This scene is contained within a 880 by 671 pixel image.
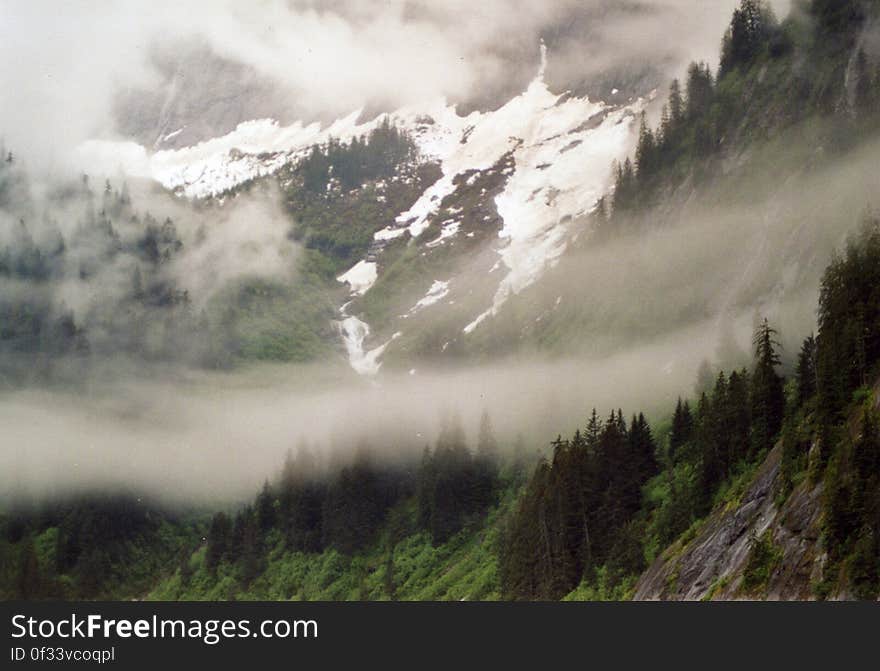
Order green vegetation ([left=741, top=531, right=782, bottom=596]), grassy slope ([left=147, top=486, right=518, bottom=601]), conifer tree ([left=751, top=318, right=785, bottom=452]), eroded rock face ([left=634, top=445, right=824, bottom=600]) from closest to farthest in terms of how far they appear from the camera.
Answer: eroded rock face ([left=634, top=445, right=824, bottom=600]) → green vegetation ([left=741, top=531, right=782, bottom=596]) → conifer tree ([left=751, top=318, right=785, bottom=452]) → grassy slope ([left=147, top=486, right=518, bottom=601])

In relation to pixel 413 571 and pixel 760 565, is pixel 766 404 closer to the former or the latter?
pixel 760 565

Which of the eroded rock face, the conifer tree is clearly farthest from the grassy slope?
the eroded rock face

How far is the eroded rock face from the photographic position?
89.5 meters

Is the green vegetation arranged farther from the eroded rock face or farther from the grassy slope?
the grassy slope

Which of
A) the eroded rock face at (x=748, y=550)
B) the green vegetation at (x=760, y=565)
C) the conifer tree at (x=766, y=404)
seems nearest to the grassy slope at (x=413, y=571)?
the conifer tree at (x=766, y=404)

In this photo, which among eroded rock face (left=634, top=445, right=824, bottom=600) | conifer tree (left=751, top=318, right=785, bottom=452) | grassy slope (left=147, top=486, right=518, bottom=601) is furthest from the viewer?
grassy slope (left=147, top=486, right=518, bottom=601)

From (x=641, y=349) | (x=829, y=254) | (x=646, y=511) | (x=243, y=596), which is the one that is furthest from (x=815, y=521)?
(x=243, y=596)

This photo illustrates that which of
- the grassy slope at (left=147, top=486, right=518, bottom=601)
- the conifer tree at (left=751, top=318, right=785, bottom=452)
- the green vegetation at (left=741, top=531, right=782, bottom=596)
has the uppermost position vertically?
the conifer tree at (left=751, top=318, right=785, bottom=452)

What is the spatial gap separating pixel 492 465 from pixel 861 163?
67.7m

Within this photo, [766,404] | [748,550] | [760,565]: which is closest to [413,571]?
[766,404]

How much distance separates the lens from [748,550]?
97.9 metres

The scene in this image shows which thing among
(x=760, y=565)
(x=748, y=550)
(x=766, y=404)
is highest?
(x=766, y=404)

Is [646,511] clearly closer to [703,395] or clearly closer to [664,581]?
[703,395]

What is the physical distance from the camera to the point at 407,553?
18850 centimetres
